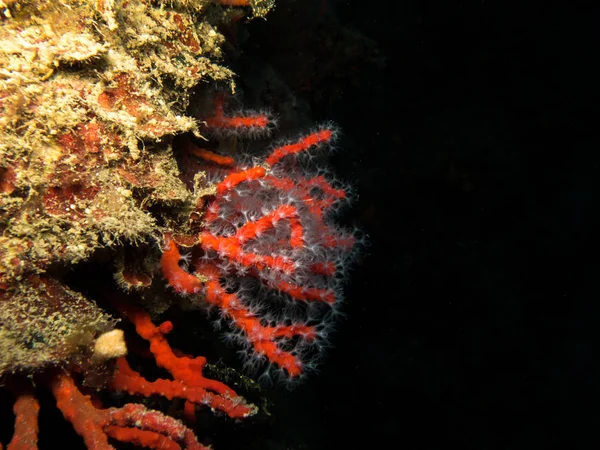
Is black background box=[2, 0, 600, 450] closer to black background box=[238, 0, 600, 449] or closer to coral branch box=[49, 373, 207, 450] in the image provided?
black background box=[238, 0, 600, 449]

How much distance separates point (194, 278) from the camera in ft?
6.25

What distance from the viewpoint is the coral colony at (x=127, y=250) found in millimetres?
1403

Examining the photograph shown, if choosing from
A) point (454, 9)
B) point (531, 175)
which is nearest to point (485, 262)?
Result: point (531, 175)

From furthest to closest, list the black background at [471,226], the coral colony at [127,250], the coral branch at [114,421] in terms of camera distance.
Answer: the black background at [471,226] < the coral branch at [114,421] < the coral colony at [127,250]

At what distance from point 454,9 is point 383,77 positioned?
49.0 inches

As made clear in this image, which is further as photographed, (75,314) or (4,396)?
(4,396)

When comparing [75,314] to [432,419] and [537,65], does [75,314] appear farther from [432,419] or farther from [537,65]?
[537,65]

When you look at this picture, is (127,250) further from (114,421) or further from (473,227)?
(473,227)

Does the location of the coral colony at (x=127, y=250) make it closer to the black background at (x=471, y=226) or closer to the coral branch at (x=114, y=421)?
the coral branch at (x=114, y=421)

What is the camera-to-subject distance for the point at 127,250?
5.99 feet

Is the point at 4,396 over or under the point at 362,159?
under

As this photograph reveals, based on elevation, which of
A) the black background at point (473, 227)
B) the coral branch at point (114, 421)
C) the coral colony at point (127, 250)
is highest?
the black background at point (473, 227)

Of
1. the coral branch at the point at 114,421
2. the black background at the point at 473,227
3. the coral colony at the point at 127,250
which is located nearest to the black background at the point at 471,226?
the black background at the point at 473,227

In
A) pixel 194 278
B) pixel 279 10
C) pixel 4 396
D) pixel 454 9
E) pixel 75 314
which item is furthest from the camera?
pixel 454 9
